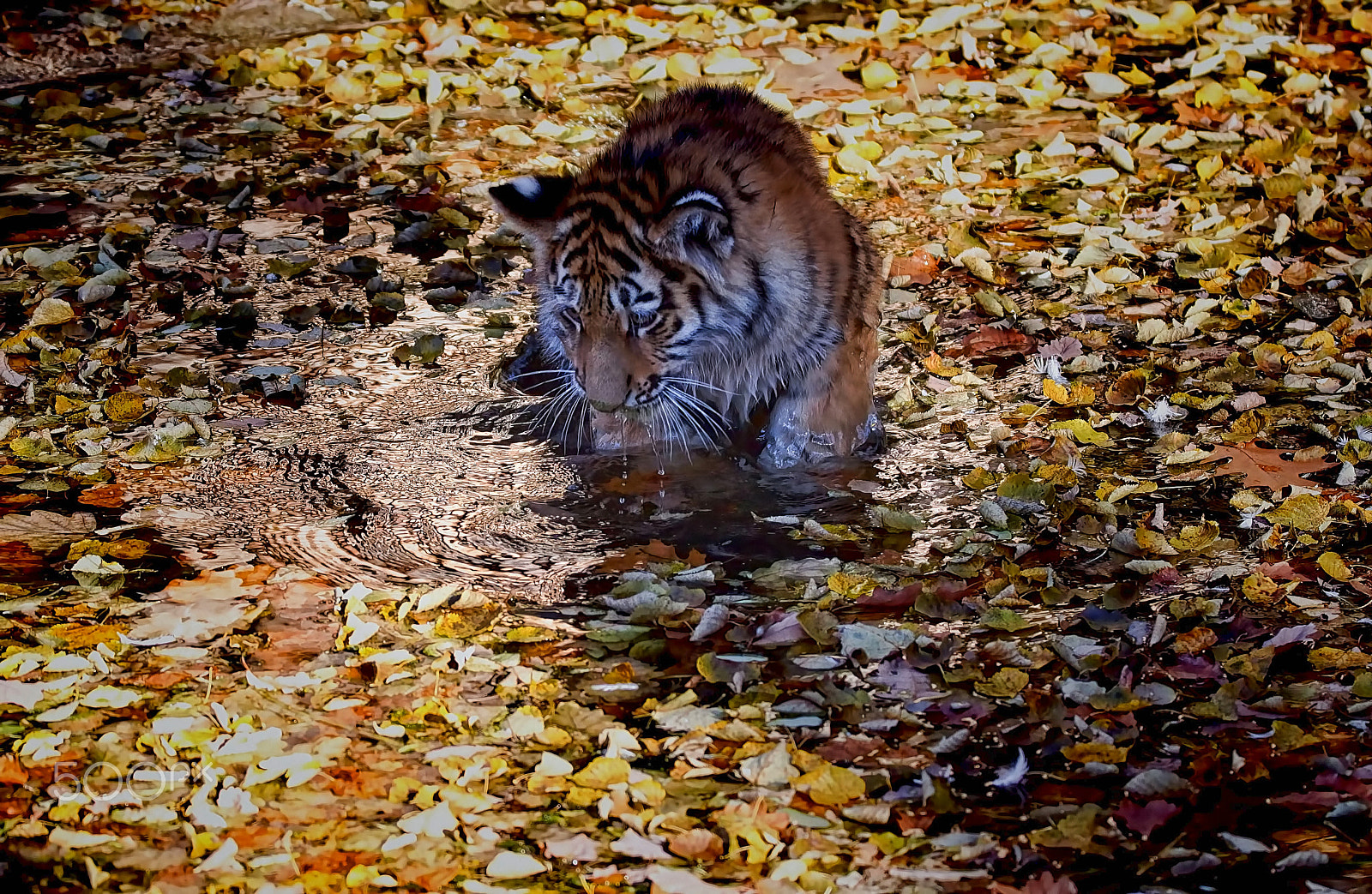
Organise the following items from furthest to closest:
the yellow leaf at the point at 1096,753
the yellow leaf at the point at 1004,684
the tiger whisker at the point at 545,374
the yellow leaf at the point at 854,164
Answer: the yellow leaf at the point at 854,164 < the tiger whisker at the point at 545,374 < the yellow leaf at the point at 1004,684 < the yellow leaf at the point at 1096,753

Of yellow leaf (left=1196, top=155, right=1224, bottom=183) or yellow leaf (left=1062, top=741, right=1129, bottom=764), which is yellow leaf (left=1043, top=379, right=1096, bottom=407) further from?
yellow leaf (left=1196, top=155, right=1224, bottom=183)

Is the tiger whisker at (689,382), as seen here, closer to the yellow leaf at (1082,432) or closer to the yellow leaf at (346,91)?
the yellow leaf at (1082,432)

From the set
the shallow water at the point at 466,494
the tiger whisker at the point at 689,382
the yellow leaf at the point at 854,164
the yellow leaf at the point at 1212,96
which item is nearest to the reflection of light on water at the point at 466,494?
the shallow water at the point at 466,494

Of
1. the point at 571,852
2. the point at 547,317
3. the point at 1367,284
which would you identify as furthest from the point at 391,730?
the point at 1367,284

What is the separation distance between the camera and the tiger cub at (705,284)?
4.24 meters

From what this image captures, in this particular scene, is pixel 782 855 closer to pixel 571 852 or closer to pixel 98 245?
pixel 571 852

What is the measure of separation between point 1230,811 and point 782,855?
96 cm

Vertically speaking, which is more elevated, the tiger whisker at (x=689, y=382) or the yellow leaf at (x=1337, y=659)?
the tiger whisker at (x=689, y=382)

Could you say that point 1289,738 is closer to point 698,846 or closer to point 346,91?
point 698,846

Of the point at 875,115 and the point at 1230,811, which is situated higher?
the point at 875,115

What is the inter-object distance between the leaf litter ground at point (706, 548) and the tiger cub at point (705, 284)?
0.28 metres

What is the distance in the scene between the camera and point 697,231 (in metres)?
4.08

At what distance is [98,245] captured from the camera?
5852 mm

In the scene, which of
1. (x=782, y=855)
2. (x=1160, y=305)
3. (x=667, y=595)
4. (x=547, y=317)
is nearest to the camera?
(x=782, y=855)
